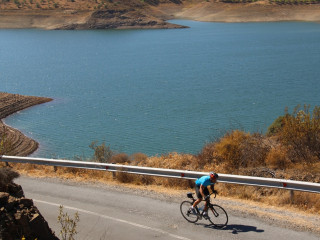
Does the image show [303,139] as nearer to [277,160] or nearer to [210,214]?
[277,160]

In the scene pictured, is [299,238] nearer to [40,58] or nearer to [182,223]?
[182,223]

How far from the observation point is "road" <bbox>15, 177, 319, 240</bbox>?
8039 mm

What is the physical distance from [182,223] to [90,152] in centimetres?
1745

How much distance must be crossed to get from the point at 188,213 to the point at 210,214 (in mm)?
486

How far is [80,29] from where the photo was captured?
10512 centimetres

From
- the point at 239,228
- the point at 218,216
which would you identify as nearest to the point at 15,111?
the point at 218,216

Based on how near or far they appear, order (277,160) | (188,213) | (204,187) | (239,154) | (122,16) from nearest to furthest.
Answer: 1. (204,187)
2. (188,213)
3. (277,160)
4. (239,154)
5. (122,16)

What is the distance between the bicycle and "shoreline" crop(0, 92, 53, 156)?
1891 centimetres

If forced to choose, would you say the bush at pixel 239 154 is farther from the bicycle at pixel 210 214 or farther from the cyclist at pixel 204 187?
the cyclist at pixel 204 187

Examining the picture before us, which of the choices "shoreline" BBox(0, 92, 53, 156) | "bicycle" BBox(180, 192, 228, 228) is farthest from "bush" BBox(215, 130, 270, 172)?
"shoreline" BBox(0, 92, 53, 156)

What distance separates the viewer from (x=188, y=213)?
8664 mm

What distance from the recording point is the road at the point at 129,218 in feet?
26.4

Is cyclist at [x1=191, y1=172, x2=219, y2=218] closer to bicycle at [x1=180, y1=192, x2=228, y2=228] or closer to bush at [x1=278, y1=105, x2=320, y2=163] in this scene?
bicycle at [x1=180, y1=192, x2=228, y2=228]

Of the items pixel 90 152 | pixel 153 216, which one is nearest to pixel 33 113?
pixel 90 152
